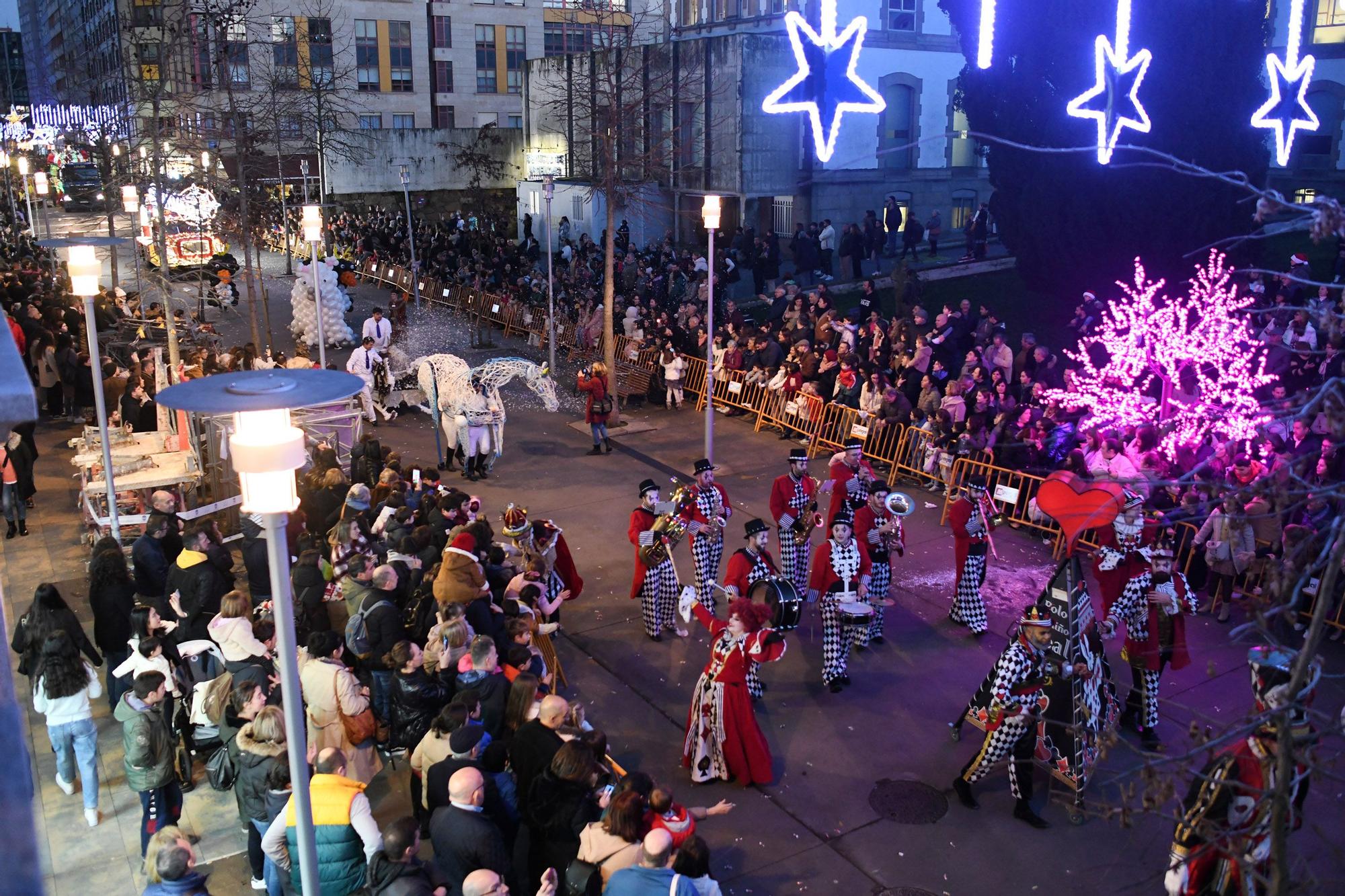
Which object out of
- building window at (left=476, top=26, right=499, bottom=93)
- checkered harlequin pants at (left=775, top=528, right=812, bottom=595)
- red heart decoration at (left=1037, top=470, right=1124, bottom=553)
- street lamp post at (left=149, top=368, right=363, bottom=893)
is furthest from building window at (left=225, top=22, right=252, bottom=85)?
street lamp post at (left=149, top=368, right=363, bottom=893)

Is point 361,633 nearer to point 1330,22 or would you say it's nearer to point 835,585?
point 835,585

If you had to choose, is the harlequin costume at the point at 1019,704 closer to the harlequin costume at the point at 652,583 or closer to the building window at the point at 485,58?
the harlequin costume at the point at 652,583

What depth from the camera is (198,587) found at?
9.60 m

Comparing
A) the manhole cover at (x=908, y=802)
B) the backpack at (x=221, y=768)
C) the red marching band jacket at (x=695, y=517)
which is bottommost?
the manhole cover at (x=908, y=802)

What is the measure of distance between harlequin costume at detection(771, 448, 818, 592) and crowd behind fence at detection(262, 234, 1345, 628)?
2473 millimetres

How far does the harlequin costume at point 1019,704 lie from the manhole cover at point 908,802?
0.45 m

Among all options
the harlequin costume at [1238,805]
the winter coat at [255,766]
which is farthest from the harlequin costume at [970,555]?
the winter coat at [255,766]

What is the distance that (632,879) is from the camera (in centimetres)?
571

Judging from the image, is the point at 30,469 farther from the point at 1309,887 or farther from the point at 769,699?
the point at 1309,887

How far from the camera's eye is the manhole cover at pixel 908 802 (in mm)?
8461

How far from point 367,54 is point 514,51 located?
306 inches

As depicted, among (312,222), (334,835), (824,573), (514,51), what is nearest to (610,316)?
(312,222)

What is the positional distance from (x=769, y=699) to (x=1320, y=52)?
1125 inches

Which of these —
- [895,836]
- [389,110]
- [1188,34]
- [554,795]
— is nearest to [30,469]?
[554,795]
